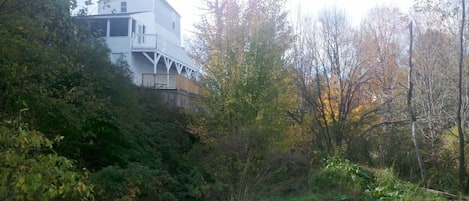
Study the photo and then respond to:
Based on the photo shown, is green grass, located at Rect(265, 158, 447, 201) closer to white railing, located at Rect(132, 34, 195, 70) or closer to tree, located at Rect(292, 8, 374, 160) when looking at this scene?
tree, located at Rect(292, 8, 374, 160)

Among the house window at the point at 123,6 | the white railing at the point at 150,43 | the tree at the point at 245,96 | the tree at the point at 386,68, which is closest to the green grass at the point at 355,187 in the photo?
the tree at the point at 245,96

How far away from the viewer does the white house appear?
77.1 ft

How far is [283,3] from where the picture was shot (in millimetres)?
19234

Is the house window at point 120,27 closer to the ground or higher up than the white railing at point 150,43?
higher up

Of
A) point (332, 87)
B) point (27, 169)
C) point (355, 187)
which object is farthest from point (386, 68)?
point (27, 169)

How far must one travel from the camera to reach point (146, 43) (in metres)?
27.8

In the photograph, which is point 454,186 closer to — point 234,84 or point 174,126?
point 234,84

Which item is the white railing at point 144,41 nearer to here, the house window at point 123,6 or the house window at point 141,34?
the house window at point 141,34

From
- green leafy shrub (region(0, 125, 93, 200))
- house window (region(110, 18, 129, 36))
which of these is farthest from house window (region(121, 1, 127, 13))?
green leafy shrub (region(0, 125, 93, 200))

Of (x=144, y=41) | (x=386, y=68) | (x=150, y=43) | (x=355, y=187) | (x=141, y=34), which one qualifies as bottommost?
(x=355, y=187)

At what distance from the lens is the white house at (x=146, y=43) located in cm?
2350

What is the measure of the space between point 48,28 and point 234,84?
847 cm

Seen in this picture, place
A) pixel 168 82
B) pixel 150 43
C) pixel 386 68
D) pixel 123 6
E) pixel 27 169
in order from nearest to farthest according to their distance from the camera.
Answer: pixel 27 169 < pixel 168 82 < pixel 386 68 < pixel 150 43 < pixel 123 6

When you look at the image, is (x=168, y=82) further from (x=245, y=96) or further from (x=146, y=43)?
(x=245, y=96)
